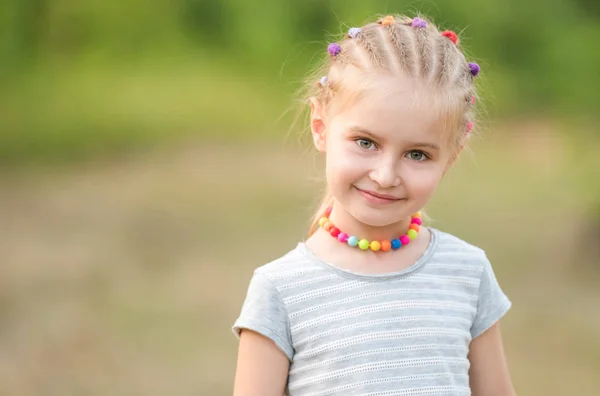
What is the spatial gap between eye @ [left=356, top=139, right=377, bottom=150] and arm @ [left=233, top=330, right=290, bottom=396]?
44cm

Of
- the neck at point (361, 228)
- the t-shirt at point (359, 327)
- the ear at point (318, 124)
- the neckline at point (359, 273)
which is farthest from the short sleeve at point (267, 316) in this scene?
the ear at point (318, 124)

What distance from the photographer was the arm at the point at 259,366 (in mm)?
2010

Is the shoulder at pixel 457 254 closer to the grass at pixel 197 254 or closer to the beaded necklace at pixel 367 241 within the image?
the beaded necklace at pixel 367 241

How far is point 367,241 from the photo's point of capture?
6.91 ft

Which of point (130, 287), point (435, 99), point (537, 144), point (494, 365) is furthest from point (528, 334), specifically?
point (435, 99)

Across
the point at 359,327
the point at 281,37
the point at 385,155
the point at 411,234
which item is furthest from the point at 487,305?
the point at 281,37

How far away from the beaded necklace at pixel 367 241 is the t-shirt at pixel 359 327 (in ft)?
0.22

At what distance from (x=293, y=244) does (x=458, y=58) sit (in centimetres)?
407

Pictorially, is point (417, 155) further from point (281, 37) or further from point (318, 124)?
point (281, 37)

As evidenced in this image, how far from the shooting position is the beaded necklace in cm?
210

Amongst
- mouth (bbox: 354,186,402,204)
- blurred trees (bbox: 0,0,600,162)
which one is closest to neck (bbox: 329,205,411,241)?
mouth (bbox: 354,186,402,204)

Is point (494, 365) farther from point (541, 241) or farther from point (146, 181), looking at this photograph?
point (146, 181)

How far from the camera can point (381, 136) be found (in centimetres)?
197

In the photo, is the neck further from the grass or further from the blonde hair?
the grass
